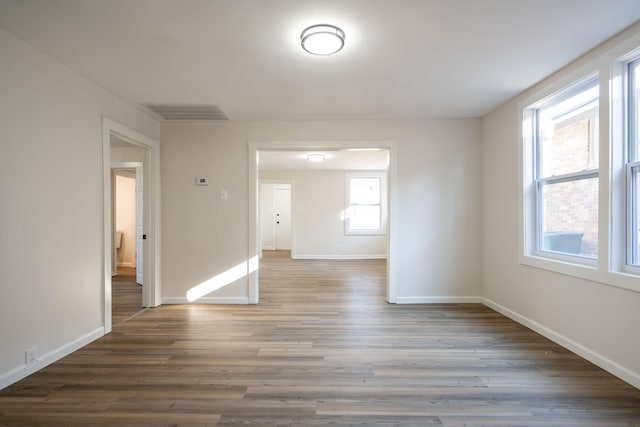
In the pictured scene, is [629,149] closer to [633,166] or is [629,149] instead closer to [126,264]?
[633,166]

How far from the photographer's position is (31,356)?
7.38 ft

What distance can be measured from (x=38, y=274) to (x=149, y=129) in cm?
214

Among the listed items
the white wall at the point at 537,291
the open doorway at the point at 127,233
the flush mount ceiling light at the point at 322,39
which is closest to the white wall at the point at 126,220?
the open doorway at the point at 127,233

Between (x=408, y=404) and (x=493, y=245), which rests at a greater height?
(x=493, y=245)

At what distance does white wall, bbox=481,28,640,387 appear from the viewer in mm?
2178

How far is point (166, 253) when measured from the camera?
405cm

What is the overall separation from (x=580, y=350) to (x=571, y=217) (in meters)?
1.13

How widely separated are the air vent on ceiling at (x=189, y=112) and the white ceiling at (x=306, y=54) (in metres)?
0.17

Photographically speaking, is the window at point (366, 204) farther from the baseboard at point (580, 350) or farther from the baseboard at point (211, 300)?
the baseboard at point (580, 350)

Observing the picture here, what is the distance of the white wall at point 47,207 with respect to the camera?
2109 millimetres

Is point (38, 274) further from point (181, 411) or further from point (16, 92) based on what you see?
point (181, 411)

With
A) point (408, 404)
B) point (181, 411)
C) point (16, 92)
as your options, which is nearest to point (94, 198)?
point (16, 92)

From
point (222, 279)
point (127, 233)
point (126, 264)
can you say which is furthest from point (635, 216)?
point (126, 264)

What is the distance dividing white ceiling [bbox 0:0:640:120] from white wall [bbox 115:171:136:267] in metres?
4.34
